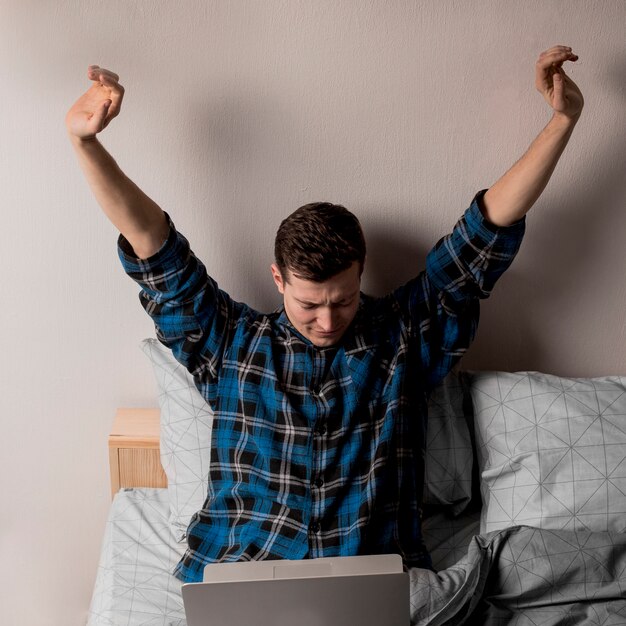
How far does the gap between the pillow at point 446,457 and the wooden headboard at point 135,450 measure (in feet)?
1.90

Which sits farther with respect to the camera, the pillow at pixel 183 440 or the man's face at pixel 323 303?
Answer: the pillow at pixel 183 440

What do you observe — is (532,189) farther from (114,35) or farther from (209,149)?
(114,35)

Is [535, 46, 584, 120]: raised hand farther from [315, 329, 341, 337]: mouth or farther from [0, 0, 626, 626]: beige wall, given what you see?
[315, 329, 341, 337]: mouth

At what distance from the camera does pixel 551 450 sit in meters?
1.71

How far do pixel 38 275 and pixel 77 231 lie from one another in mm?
131

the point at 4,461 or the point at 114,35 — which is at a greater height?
the point at 114,35

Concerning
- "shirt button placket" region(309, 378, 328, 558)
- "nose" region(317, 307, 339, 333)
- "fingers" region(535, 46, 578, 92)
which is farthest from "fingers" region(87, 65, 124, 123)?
"fingers" region(535, 46, 578, 92)

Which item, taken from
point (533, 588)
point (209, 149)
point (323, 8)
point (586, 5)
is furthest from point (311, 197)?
point (533, 588)

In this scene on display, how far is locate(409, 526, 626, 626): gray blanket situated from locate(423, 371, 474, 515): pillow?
0.68 ft

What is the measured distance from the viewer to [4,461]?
6.54 feet

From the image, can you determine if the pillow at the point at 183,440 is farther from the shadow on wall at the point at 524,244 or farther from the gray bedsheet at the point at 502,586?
the shadow on wall at the point at 524,244

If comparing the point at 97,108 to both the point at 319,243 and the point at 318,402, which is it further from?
the point at 318,402

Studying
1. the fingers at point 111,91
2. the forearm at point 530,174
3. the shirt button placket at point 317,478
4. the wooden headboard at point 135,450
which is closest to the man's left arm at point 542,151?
the forearm at point 530,174

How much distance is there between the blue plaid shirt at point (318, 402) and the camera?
5.30 ft
